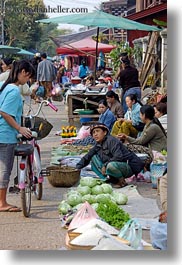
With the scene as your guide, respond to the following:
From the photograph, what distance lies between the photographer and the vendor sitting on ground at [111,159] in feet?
26.0

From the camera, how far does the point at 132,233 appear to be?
528cm

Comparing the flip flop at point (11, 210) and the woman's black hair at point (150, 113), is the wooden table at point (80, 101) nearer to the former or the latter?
the woman's black hair at point (150, 113)

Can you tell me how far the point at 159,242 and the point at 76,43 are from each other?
18277 millimetres

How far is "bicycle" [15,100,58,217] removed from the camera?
659 cm

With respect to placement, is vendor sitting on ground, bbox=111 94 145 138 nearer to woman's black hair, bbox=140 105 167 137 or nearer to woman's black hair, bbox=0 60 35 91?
woman's black hair, bbox=140 105 167 137

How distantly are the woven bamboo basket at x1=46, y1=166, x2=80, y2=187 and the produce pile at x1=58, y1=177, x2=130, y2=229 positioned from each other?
39 cm

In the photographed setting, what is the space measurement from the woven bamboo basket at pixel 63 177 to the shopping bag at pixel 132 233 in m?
2.63

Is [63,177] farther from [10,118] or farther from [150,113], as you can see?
[10,118]

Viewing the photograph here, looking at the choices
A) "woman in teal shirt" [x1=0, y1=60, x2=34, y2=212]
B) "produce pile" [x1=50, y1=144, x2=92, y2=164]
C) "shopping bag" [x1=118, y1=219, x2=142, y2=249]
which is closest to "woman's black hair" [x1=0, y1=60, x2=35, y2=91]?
"woman in teal shirt" [x1=0, y1=60, x2=34, y2=212]

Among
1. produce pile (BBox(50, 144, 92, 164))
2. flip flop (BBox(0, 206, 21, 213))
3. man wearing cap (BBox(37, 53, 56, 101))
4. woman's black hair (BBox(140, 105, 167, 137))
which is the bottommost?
flip flop (BBox(0, 206, 21, 213))

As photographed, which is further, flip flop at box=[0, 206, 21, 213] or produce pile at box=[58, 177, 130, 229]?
flip flop at box=[0, 206, 21, 213]

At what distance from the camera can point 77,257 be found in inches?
200

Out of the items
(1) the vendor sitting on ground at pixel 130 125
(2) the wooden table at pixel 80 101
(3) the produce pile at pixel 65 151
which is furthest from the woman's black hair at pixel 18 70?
(2) the wooden table at pixel 80 101

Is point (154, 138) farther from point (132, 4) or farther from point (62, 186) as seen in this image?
point (132, 4)
